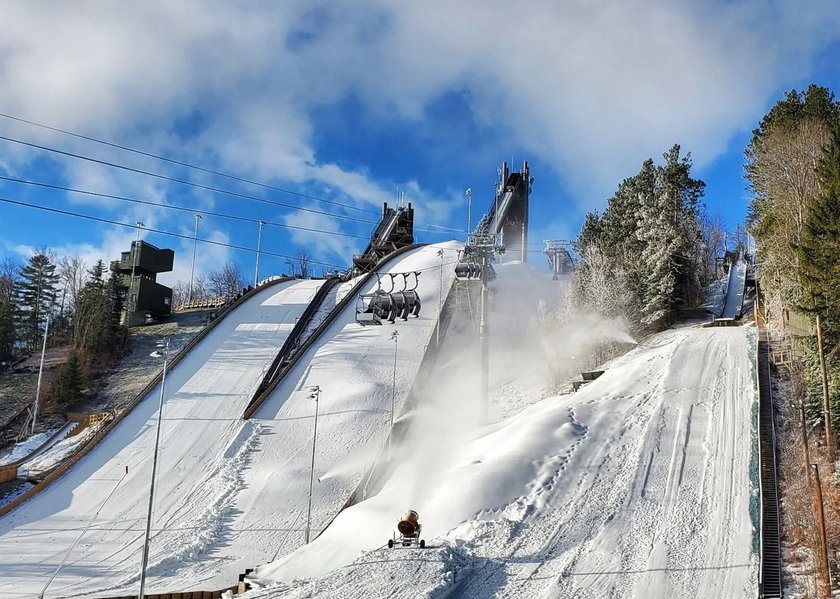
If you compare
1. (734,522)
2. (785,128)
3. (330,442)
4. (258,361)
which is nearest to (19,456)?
(258,361)

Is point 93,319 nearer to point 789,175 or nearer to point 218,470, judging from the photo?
point 218,470

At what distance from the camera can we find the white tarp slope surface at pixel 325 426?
24.1 m

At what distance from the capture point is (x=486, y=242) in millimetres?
26891

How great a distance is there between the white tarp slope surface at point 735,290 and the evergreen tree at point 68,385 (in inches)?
1507

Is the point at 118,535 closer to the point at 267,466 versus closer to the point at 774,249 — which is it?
the point at 267,466

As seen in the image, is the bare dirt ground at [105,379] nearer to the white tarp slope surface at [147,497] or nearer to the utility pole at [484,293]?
the white tarp slope surface at [147,497]

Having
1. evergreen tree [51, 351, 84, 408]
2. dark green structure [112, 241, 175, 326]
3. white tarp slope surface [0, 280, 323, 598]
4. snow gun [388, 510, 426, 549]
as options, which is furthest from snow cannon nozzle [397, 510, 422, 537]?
dark green structure [112, 241, 175, 326]

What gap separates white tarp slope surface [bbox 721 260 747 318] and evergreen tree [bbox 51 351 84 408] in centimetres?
3827

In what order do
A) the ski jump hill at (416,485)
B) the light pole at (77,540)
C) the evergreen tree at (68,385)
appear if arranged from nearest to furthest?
the ski jump hill at (416,485)
the light pole at (77,540)
the evergreen tree at (68,385)

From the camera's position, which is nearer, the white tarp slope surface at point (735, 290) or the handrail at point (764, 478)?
the handrail at point (764, 478)

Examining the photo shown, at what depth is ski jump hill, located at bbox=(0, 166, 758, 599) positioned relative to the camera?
15.8 meters

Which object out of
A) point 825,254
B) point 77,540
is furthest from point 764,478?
point 77,540

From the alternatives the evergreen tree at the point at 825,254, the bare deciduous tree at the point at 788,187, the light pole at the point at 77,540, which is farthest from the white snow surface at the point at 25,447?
the bare deciduous tree at the point at 788,187

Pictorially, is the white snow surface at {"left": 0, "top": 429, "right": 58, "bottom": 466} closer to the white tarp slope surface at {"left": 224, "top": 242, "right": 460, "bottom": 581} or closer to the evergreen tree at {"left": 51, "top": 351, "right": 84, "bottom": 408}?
the evergreen tree at {"left": 51, "top": 351, "right": 84, "bottom": 408}
